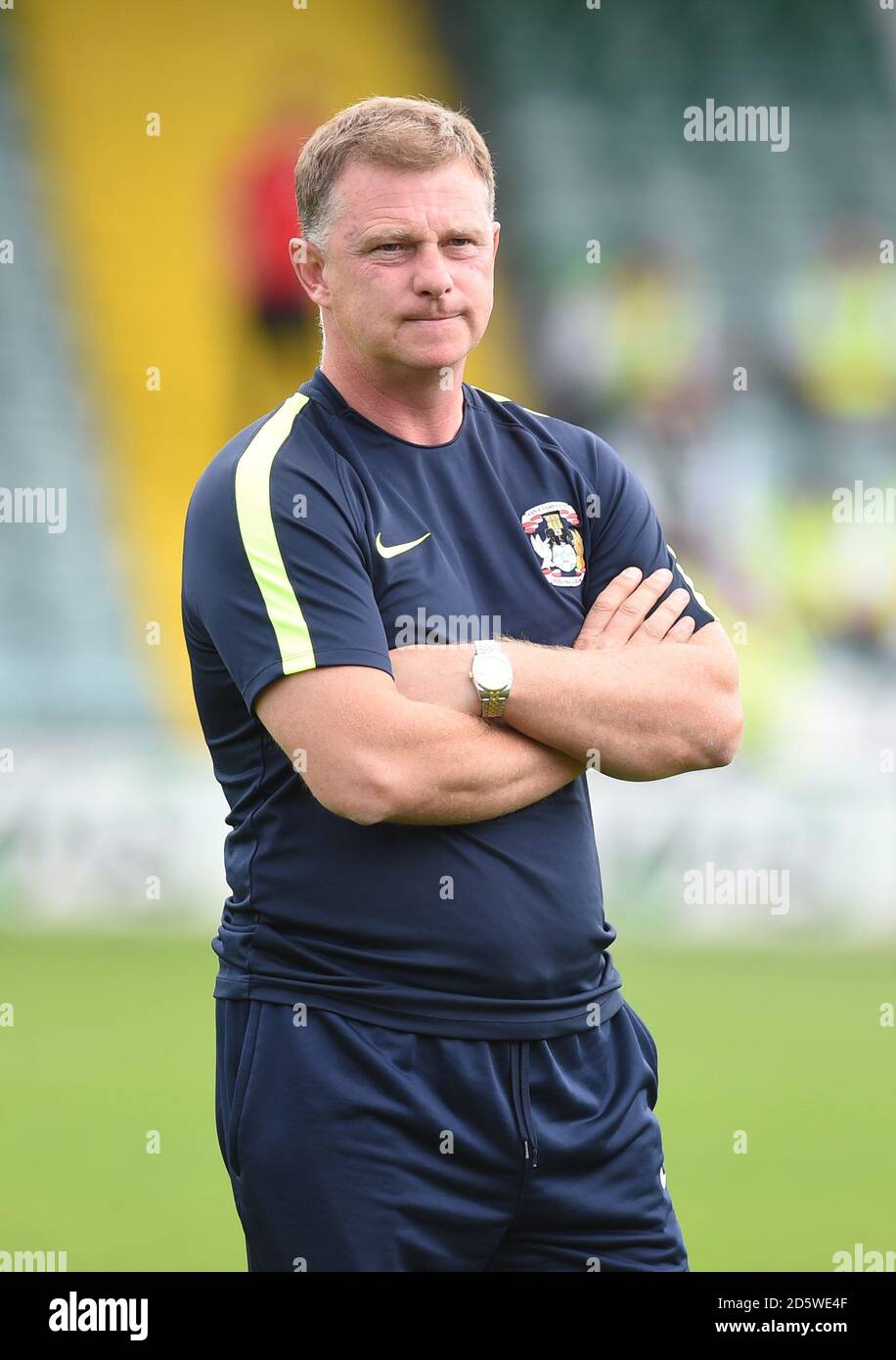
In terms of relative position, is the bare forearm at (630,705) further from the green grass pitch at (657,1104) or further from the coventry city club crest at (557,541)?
the green grass pitch at (657,1104)

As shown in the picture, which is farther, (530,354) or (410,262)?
(530,354)

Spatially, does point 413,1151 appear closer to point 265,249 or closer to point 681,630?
point 681,630

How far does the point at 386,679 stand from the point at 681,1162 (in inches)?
119

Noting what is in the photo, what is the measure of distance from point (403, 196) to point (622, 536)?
0.52m

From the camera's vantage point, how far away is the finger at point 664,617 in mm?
2217

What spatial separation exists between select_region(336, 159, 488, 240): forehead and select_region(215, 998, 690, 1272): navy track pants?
94cm

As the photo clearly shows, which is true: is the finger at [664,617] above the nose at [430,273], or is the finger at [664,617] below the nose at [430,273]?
below

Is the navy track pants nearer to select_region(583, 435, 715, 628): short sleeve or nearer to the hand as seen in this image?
the hand

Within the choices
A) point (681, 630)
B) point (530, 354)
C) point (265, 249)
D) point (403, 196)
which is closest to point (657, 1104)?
point (681, 630)

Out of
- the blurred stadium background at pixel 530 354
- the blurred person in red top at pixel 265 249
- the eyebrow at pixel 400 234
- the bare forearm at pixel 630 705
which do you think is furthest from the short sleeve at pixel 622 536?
the blurred person in red top at pixel 265 249

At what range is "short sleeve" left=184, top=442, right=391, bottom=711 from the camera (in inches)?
77.5

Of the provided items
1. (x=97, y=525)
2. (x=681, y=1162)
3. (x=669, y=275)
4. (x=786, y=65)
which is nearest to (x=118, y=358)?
(x=97, y=525)

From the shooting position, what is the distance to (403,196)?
2.07 m

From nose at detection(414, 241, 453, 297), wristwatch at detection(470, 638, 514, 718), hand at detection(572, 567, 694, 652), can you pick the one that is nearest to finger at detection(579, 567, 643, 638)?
hand at detection(572, 567, 694, 652)
